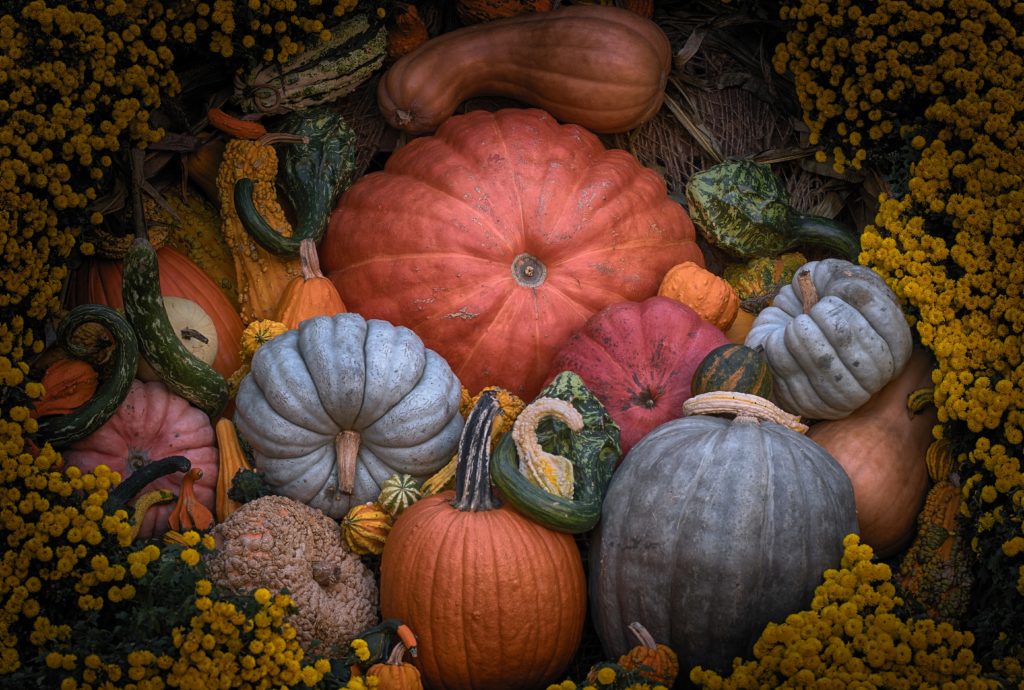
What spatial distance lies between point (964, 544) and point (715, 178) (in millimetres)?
1683

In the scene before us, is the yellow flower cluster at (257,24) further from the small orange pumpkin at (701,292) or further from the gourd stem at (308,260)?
the small orange pumpkin at (701,292)

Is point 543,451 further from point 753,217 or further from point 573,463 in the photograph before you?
point 753,217

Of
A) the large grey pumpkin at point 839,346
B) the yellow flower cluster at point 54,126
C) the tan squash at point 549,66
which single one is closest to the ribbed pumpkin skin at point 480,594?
the large grey pumpkin at point 839,346

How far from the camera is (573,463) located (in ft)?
10.3

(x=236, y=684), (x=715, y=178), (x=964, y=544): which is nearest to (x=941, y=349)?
(x=964, y=544)

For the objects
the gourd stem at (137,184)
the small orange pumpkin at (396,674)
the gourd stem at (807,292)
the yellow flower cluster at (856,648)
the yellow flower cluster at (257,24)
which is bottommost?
the small orange pumpkin at (396,674)

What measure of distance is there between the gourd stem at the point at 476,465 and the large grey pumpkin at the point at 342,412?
0.22m

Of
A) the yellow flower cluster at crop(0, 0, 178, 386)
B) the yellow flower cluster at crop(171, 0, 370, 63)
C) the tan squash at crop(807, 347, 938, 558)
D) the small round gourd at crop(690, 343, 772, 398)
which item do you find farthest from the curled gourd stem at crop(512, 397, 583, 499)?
the yellow flower cluster at crop(171, 0, 370, 63)

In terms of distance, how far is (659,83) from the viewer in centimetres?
401

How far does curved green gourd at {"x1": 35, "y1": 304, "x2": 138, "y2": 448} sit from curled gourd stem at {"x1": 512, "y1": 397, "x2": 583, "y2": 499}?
4.20ft

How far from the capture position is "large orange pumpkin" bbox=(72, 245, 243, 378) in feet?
11.8

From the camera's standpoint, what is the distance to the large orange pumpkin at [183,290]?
3.60 m

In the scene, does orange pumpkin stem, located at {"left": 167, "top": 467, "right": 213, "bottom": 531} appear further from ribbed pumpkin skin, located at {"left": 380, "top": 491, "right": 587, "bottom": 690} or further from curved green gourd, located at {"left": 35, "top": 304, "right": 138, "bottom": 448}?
ribbed pumpkin skin, located at {"left": 380, "top": 491, "right": 587, "bottom": 690}

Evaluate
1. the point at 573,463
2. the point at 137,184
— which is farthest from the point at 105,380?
the point at 573,463
